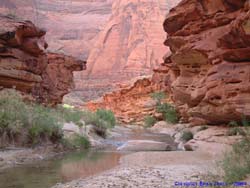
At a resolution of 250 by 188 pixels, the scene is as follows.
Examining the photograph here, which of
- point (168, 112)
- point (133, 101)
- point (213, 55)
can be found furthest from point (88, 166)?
point (133, 101)

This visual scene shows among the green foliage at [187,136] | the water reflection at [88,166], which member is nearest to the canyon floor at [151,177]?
the water reflection at [88,166]

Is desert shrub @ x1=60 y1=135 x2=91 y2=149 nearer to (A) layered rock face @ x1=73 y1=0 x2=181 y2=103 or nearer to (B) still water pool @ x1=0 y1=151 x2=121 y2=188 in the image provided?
(B) still water pool @ x1=0 y1=151 x2=121 y2=188

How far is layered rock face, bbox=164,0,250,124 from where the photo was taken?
14.2 meters

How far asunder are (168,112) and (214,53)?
1710cm

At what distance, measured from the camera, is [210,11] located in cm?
1759

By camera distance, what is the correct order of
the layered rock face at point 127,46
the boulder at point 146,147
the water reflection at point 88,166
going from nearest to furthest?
the water reflection at point 88,166 < the boulder at point 146,147 < the layered rock face at point 127,46

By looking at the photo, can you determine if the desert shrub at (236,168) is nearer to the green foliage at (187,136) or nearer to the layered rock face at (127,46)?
the green foliage at (187,136)

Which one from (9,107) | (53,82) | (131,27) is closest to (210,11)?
(9,107)

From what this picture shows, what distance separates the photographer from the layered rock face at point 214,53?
14219 mm

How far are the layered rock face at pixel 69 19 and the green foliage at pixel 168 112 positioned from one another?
5246 cm

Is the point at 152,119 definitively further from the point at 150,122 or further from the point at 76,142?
the point at 76,142

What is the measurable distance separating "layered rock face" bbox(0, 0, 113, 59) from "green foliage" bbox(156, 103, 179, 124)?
52462mm

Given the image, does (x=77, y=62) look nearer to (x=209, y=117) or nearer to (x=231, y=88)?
(x=209, y=117)

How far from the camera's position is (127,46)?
78.0 m
